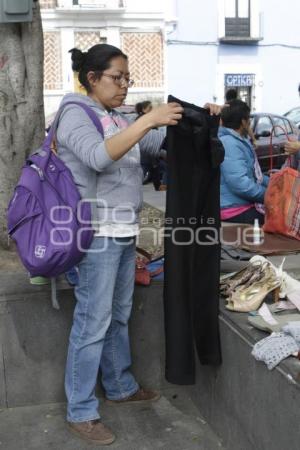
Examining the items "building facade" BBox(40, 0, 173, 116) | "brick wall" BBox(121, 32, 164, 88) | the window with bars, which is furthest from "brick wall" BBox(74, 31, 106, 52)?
the window with bars

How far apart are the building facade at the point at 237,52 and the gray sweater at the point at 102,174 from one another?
2238cm

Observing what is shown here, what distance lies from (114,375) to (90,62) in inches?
63.8

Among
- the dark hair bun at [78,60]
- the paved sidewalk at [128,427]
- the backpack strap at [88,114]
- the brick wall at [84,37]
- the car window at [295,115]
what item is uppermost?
the brick wall at [84,37]

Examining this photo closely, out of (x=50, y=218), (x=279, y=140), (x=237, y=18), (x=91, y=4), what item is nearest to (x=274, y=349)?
(x=50, y=218)

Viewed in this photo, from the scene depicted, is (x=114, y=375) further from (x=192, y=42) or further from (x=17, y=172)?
(x=192, y=42)

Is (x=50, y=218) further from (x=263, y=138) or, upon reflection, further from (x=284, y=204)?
(x=263, y=138)

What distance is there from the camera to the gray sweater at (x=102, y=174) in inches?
111

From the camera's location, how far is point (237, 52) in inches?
1030

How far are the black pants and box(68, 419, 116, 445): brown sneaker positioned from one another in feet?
1.34

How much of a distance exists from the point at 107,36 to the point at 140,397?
2184 centimetres

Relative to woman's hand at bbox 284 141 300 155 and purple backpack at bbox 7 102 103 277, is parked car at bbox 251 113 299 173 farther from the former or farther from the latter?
purple backpack at bbox 7 102 103 277

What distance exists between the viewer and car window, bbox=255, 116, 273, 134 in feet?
44.5

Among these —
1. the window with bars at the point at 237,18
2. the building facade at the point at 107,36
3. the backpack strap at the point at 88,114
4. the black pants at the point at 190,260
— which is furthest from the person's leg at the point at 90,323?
the window with bars at the point at 237,18

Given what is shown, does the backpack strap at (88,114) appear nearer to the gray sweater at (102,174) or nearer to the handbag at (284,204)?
the gray sweater at (102,174)
